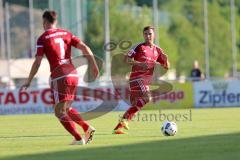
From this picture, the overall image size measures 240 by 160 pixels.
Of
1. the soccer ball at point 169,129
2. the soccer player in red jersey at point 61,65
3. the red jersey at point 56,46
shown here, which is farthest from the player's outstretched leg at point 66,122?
the soccer ball at point 169,129

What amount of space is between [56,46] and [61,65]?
1.22 feet

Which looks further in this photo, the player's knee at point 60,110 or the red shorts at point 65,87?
the player's knee at point 60,110

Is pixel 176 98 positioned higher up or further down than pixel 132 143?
further down

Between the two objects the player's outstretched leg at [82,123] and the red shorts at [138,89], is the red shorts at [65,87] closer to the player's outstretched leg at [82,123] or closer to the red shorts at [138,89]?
the player's outstretched leg at [82,123]

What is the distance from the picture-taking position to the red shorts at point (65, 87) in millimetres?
16922

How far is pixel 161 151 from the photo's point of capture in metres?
15.5

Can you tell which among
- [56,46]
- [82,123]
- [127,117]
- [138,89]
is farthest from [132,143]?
[138,89]

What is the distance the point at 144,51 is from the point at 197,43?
82.4 metres

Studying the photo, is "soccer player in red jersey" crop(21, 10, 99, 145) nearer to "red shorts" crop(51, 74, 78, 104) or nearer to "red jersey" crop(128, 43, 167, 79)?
"red shorts" crop(51, 74, 78, 104)

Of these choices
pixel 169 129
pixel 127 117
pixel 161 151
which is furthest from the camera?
pixel 127 117

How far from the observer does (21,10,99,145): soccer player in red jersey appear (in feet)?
55.4

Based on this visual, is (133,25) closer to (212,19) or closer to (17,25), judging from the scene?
(17,25)

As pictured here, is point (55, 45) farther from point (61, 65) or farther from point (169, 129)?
point (169, 129)

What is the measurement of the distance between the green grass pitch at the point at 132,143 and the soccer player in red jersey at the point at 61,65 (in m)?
0.60
